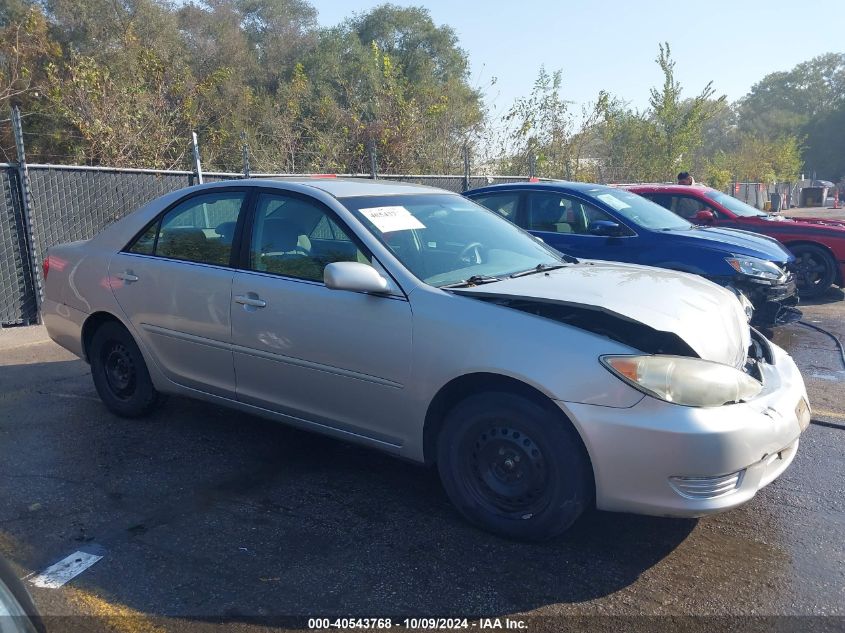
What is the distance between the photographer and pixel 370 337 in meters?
3.70

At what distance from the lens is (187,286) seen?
14.8ft

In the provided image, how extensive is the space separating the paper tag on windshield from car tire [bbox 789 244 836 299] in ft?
25.9

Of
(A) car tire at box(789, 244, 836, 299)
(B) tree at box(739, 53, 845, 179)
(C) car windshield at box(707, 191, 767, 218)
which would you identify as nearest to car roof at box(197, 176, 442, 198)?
(C) car windshield at box(707, 191, 767, 218)

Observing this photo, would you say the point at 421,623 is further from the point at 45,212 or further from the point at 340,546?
the point at 45,212

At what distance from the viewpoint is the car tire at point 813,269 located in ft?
33.3

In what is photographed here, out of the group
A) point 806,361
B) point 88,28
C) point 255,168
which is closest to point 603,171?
point 255,168

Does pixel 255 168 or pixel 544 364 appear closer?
pixel 544 364

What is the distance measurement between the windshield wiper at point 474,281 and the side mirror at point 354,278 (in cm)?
33

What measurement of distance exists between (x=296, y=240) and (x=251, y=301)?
1.39 ft

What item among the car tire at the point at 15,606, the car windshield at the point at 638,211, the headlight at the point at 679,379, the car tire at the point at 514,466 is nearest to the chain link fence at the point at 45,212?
the car windshield at the point at 638,211

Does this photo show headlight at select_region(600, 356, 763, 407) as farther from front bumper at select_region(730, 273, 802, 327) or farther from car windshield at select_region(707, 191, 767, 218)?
car windshield at select_region(707, 191, 767, 218)

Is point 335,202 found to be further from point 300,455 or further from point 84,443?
point 84,443

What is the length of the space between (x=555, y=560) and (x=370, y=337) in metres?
1.35

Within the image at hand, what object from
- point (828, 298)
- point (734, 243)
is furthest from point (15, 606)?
point (828, 298)
